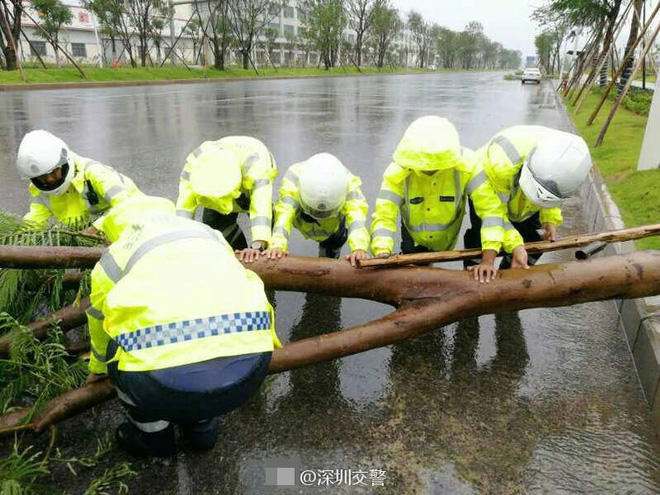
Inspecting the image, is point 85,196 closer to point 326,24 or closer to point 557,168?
point 557,168

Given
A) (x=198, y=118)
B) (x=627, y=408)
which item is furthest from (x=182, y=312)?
(x=198, y=118)

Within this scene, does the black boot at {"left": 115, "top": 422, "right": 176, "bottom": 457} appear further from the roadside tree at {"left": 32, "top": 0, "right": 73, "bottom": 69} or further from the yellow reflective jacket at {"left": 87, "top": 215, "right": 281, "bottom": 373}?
the roadside tree at {"left": 32, "top": 0, "right": 73, "bottom": 69}

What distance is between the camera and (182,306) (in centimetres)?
146

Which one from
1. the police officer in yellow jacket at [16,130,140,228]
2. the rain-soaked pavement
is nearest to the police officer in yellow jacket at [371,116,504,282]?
the rain-soaked pavement

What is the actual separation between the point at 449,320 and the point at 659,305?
1475 mm

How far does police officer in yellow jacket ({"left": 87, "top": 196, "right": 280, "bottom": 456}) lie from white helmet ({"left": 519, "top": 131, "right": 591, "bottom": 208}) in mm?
1629

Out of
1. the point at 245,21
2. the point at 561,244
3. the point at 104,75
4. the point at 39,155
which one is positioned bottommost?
the point at 561,244

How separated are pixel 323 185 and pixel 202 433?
1.53 meters

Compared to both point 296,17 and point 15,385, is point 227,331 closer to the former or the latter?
point 15,385

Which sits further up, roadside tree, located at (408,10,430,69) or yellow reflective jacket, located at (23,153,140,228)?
roadside tree, located at (408,10,430,69)

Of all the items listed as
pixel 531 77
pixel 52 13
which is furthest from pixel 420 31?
pixel 52 13

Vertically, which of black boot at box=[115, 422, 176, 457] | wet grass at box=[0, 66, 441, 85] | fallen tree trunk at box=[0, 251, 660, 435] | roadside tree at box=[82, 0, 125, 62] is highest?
roadside tree at box=[82, 0, 125, 62]

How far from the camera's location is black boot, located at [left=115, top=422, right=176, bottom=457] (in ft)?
6.86

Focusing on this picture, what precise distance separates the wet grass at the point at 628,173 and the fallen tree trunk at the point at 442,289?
5.00ft
